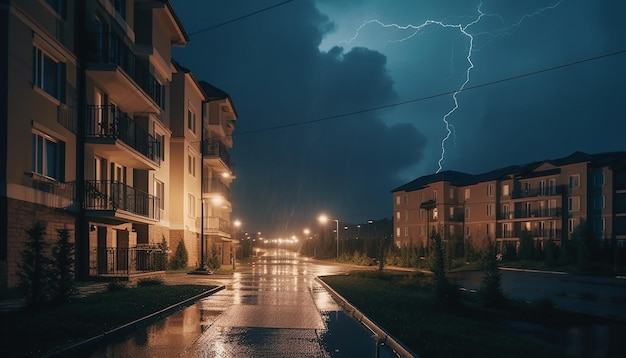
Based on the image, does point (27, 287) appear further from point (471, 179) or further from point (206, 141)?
point (471, 179)

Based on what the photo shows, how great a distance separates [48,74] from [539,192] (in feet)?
188

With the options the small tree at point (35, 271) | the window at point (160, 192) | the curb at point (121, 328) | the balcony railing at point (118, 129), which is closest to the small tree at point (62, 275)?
the small tree at point (35, 271)

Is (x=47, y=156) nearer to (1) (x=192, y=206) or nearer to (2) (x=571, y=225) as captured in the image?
(1) (x=192, y=206)

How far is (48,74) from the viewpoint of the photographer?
63.6 feet

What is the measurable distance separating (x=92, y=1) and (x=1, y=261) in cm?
1136

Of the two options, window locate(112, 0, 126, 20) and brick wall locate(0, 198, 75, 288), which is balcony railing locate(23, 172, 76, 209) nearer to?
brick wall locate(0, 198, 75, 288)

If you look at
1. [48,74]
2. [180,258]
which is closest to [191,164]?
[180,258]

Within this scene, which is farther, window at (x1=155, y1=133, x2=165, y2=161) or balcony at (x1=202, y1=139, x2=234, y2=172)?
balcony at (x1=202, y1=139, x2=234, y2=172)

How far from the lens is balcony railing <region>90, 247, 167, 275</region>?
78.1 ft

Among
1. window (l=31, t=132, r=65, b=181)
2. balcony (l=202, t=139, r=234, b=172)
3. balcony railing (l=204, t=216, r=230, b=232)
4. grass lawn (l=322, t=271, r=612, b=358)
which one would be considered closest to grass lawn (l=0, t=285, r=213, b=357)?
window (l=31, t=132, r=65, b=181)

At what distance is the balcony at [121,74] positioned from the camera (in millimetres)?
22062

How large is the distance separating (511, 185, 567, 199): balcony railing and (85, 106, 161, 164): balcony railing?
1817 inches

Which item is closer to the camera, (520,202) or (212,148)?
(212,148)

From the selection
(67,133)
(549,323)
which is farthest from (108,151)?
(549,323)
